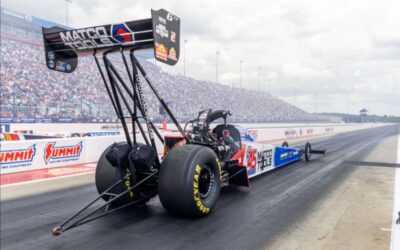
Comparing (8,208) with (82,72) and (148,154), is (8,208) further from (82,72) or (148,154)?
(82,72)

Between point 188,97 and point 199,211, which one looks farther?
point 188,97

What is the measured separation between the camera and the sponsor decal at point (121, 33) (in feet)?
13.1

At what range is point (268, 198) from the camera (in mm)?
6109

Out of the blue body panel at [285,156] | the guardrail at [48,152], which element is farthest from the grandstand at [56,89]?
the blue body panel at [285,156]

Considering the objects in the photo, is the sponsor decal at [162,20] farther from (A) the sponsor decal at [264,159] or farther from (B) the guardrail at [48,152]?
(B) the guardrail at [48,152]

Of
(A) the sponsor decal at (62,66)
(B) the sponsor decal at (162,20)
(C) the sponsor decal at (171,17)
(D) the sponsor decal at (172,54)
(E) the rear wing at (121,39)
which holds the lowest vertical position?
(A) the sponsor decal at (62,66)

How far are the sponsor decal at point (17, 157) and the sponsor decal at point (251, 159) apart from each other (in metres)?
6.63

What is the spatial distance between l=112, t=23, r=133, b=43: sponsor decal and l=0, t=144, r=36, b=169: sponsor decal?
7.05 meters

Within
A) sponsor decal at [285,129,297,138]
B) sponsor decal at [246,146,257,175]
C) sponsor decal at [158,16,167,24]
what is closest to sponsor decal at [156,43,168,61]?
sponsor decal at [158,16,167,24]

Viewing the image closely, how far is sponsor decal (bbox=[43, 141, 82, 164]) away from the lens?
411 inches

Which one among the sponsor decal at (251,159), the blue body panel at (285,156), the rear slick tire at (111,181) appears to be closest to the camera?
the rear slick tire at (111,181)

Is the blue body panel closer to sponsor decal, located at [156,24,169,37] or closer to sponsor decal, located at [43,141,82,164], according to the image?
sponsor decal, located at [156,24,169,37]

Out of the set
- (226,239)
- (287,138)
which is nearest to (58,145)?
(226,239)

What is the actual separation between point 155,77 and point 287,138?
21572 mm
